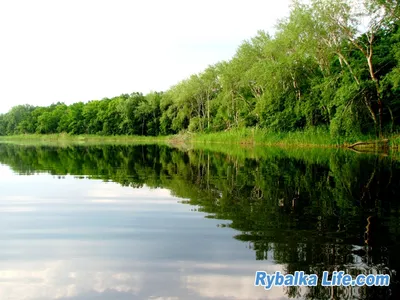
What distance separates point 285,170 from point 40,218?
11.6 m

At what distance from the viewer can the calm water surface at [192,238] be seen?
4.95 metres

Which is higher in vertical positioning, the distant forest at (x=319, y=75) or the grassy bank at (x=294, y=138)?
the distant forest at (x=319, y=75)

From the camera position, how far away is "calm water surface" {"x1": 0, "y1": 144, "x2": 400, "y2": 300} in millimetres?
4949

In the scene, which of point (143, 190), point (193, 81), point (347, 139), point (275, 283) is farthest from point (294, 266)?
point (193, 81)

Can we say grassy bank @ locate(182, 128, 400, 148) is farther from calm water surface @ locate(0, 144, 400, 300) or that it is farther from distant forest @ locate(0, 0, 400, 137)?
calm water surface @ locate(0, 144, 400, 300)

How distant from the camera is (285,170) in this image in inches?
704

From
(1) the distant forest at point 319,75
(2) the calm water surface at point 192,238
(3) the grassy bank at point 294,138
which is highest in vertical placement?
(1) the distant forest at point 319,75

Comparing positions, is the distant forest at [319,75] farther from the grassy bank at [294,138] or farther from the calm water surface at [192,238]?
the calm water surface at [192,238]

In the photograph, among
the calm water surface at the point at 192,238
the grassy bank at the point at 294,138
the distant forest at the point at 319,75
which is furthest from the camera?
the grassy bank at the point at 294,138

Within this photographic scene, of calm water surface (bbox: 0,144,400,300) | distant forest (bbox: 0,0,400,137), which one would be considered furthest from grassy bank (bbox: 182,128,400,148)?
calm water surface (bbox: 0,144,400,300)

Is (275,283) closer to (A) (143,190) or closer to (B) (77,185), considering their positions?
(A) (143,190)

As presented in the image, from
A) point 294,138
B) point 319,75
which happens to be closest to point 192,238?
point 294,138

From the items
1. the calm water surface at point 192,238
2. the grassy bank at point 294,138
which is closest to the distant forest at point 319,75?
the grassy bank at point 294,138

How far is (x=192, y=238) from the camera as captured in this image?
23.1ft
